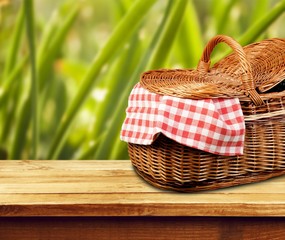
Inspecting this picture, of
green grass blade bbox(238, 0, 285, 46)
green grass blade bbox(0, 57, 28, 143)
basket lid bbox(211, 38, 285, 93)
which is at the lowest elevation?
green grass blade bbox(0, 57, 28, 143)

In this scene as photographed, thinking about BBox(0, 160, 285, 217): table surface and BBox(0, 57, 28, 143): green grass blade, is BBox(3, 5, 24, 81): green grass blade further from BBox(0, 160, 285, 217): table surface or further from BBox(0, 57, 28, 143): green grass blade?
BBox(0, 160, 285, 217): table surface

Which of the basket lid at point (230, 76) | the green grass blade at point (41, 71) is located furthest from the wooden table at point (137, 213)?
the green grass blade at point (41, 71)

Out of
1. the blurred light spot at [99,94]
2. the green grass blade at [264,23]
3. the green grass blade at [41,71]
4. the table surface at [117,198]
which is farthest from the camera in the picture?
the blurred light spot at [99,94]

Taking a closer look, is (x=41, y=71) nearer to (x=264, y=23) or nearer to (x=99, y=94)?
(x=99, y=94)

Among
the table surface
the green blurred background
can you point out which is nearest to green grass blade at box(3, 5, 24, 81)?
the green blurred background

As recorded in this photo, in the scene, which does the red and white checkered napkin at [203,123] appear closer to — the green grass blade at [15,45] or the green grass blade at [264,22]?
the green grass blade at [264,22]

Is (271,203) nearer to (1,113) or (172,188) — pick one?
(172,188)

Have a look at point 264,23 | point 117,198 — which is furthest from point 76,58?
point 117,198

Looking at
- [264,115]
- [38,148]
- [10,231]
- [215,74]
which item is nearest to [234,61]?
[215,74]
